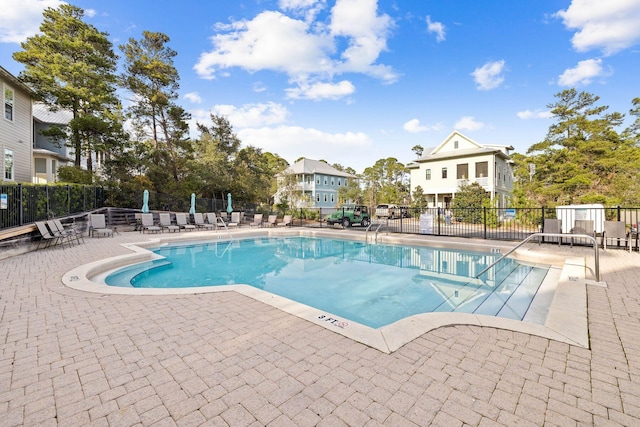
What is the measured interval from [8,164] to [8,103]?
2.85 metres

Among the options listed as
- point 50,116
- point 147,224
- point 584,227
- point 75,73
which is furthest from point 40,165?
point 584,227

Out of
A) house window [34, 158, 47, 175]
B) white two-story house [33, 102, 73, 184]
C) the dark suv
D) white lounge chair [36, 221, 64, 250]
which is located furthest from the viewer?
house window [34, 158, 47, 175]

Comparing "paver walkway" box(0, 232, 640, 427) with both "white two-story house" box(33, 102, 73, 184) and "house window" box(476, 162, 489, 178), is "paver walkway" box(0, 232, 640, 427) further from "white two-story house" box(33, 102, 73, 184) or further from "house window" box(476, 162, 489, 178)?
"white two-story house" box(33, 102, 73, 184)

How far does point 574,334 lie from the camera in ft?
10.3

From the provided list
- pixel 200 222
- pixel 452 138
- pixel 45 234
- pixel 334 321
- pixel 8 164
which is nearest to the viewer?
pixel 334 321

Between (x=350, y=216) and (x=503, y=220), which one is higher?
(x=350, y=216)

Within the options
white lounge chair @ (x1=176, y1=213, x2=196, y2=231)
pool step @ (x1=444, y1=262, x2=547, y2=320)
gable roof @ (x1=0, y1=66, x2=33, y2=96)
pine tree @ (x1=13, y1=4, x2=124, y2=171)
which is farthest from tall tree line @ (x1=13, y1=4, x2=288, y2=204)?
pool step @ (x1=444, y1=262, x2=547, y2=320)

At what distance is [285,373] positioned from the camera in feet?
8.07

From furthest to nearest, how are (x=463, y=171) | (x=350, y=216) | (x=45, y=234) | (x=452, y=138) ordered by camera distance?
(x=452, y=138) < (x=463, y=171) < (x=350, y=216) < (x=45, y=234)

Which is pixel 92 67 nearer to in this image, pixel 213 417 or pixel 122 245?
pixel 122 245

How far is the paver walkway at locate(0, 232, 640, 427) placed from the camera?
1.95m

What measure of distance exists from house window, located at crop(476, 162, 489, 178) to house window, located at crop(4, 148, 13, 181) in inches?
1162

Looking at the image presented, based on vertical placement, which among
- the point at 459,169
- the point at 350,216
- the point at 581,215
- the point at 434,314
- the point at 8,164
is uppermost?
the point at 459,169

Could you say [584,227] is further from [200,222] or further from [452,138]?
[452,138]
